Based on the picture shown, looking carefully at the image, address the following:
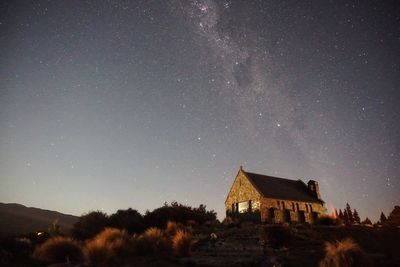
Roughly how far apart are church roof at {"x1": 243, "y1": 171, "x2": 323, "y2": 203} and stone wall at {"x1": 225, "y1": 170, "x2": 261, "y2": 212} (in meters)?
0.66

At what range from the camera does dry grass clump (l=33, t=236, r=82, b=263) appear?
13.3m

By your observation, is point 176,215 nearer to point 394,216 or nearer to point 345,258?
point 345,258

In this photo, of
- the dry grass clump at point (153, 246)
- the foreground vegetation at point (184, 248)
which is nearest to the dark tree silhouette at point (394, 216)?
the foreground vegetation at point (184, 248)

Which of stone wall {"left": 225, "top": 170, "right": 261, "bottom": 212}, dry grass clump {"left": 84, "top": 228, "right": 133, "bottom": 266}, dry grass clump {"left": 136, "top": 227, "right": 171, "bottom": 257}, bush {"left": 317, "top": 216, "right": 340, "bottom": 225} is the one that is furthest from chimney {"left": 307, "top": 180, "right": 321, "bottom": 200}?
dry grass clump {"left": 84, "top": 228, "right": 133, "bottom": 266}

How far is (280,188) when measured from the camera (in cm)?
4200

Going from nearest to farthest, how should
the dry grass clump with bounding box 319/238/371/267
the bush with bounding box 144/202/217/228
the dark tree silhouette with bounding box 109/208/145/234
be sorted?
1. the dry grass clump with bounding box 319/238/371/267
2. the dark tree silhouette with bounding box 109/208/145/234
3. the bush with bounding box 144/202/217/228

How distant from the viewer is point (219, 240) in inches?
760

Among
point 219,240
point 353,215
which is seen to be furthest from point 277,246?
point 353,215

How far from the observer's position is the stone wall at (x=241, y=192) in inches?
1500

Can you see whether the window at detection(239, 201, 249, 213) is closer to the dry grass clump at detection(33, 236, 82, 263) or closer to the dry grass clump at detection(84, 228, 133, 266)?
the dry grass clump at detection(84, 228, 133, 266)

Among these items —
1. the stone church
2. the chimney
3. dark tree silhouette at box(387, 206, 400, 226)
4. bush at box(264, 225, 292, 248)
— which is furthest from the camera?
dark tree silhouette at box(387, 206, 400, 226)

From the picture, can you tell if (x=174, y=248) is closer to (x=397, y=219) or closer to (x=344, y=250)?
(x=344, y=250)

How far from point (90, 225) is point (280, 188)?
2822cm

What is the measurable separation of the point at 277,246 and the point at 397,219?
154 ft
